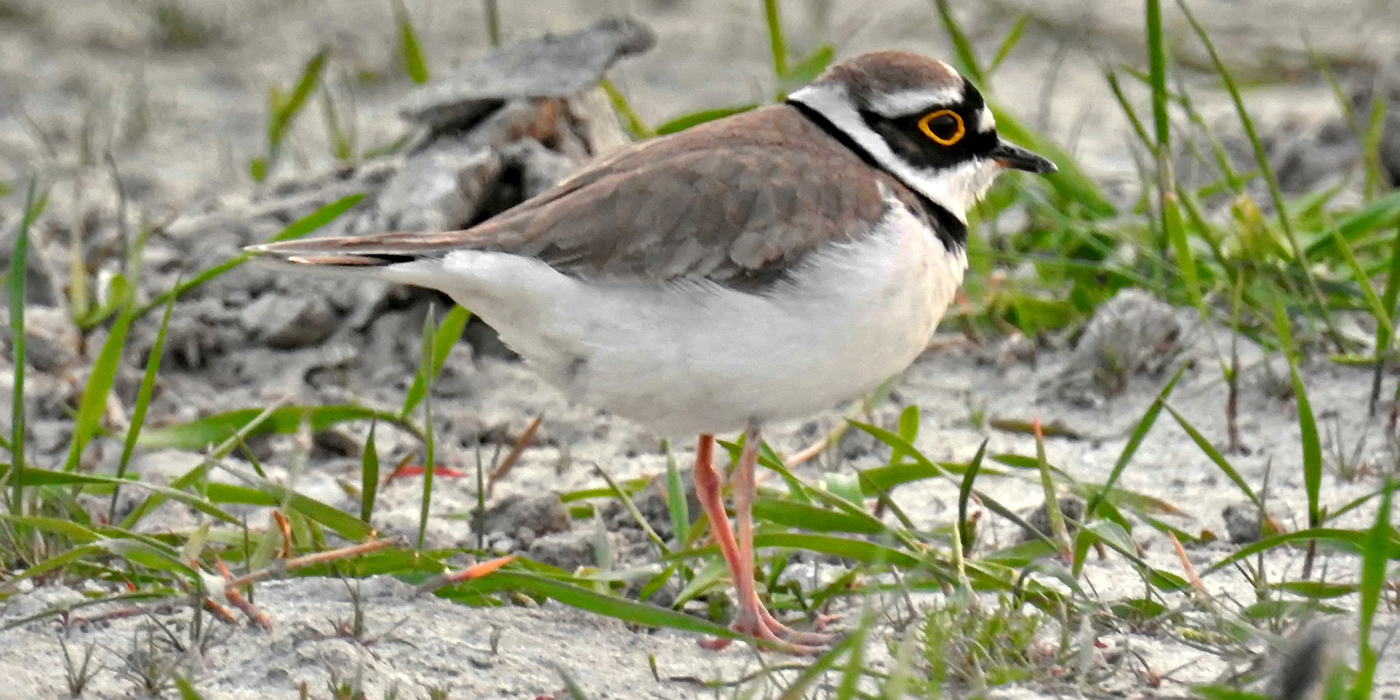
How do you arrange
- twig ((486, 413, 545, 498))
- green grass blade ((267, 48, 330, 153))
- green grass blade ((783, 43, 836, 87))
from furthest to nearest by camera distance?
1. green grass blade ((267, 48, 330, 153))
2. green grass blade ((783, 43, 836, 87))
3. twig ((486, 413, 545, 498))

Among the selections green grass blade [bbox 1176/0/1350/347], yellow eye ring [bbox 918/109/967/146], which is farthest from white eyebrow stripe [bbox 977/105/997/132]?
green grass blade [bbox 1176/0/1350/347]

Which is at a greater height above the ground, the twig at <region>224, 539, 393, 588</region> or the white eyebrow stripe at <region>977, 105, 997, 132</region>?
the white eyebrow stripe at <region>977, 105, 997, 132</region>

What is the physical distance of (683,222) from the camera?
348 cm

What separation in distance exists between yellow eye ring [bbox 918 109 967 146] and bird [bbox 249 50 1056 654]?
203 millimetres

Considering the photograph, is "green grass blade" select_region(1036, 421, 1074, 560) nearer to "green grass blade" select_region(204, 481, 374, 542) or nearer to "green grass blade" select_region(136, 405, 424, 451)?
"green grass blade" select_region(204, 481, 374, 542)

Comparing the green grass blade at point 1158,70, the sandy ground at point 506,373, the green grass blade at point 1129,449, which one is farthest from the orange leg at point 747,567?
the green grass blade at point 1158,70

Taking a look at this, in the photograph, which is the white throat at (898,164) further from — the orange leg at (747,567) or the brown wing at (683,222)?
the orange leg at (747,567)

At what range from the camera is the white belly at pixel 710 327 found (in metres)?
3.37

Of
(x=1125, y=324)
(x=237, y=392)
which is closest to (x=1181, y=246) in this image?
(x=1125, y=324)

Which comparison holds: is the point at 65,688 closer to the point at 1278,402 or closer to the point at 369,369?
the point at 369,369

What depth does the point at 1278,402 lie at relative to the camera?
4.83m

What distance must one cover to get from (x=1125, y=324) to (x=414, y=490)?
6.56 ft

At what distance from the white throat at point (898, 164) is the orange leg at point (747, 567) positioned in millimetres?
675

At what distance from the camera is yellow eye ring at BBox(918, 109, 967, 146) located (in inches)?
152
